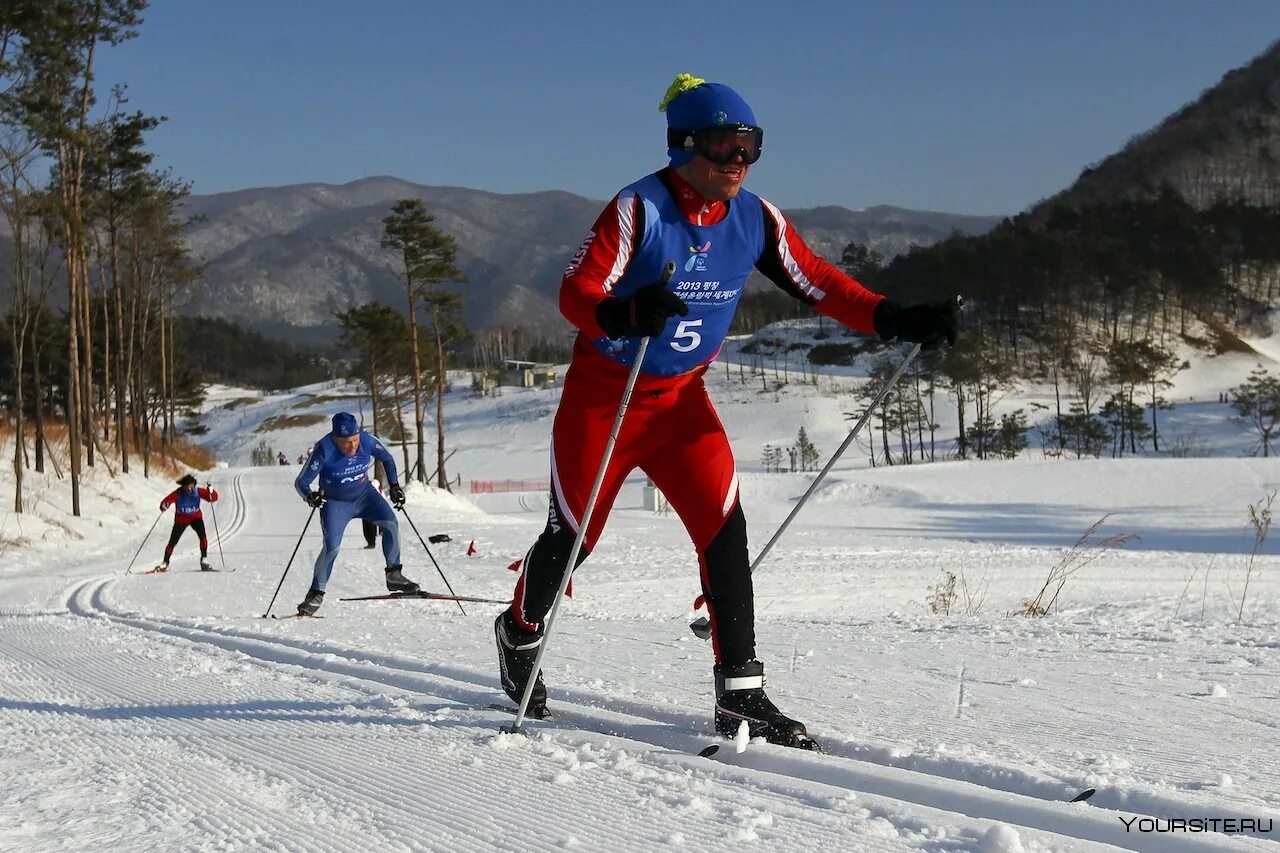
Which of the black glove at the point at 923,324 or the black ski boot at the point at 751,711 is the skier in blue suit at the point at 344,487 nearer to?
the black ski boot at the point at 751,711

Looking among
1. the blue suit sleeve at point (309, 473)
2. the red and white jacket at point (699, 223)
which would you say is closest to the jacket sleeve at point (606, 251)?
the red and white jacket at point (699, 223)

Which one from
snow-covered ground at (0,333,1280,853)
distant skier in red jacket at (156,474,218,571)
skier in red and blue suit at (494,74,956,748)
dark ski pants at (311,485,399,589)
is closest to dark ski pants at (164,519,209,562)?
distant skier in red jacket at (156,474,218,571)

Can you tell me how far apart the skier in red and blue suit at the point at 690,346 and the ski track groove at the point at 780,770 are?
0.21 metres

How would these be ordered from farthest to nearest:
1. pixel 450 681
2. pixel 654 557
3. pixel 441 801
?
pixel 654 557
pixel 450 681
pixel 441 801

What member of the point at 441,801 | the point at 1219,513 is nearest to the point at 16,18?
the point at 441,801

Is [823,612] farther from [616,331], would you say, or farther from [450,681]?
[616,331]

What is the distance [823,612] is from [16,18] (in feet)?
66.0

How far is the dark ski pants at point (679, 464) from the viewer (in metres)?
3.79

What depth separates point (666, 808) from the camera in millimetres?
2809

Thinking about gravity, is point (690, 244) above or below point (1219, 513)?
above

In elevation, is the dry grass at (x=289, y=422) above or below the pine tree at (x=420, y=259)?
below

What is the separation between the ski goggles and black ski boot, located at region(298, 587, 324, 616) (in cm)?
676

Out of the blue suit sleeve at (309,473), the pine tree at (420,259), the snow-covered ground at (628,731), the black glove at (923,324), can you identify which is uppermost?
the pine tree at (420,259)

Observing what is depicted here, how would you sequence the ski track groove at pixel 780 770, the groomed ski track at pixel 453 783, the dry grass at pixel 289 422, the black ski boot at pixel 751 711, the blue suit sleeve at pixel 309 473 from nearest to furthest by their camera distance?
the ski track groove at pixel 780 770
the groomed ski track at pixel 453 783
the black ski boot at pixel 751 711
the blue suit sleeve at pixel 309 473
the dry grass at pixel 289 422
